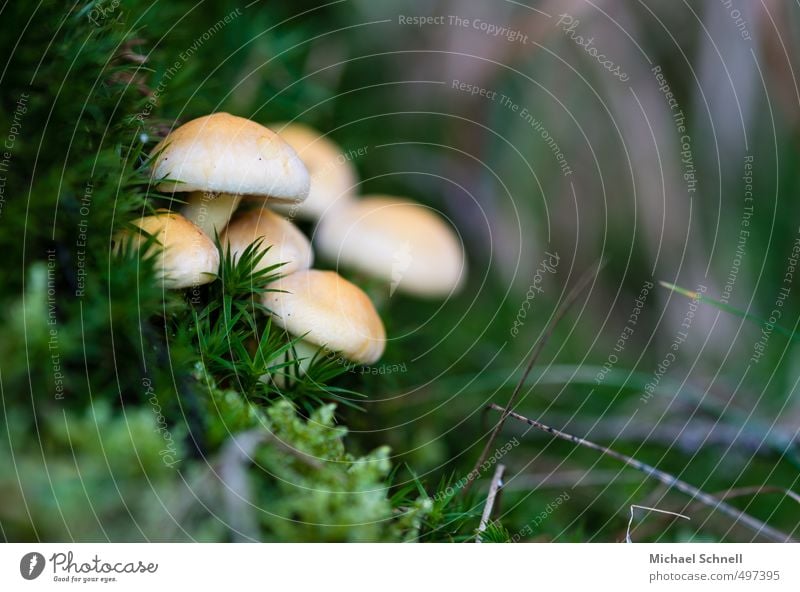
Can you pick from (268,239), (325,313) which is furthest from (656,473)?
(268,239)

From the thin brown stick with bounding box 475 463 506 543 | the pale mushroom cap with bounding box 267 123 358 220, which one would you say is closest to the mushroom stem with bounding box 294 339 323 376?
the thin brown stick with bounding box 475 463 506 543

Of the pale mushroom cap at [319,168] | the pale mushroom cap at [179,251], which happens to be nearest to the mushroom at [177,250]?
the pale mushroom cap at [179,251]

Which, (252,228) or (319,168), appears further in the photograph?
(319,168)

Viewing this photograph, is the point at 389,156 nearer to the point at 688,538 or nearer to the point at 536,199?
the point at 536,199

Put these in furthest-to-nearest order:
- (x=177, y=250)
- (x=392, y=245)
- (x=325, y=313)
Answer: (x=392, y=245) < (x=325, y=313) < (x=177, y=250)

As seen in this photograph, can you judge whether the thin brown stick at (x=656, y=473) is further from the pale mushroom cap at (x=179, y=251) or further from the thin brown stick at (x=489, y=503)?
the pale mushroom cap at (x=179, y=251)

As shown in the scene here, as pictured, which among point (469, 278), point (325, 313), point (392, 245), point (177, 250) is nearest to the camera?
point (177, 250)

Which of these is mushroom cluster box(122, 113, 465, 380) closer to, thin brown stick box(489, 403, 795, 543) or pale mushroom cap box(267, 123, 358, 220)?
thin brown stick box(489, 403, 795, 543)

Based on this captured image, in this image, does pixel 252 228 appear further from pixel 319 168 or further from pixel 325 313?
pixel 319 168
